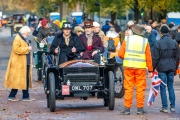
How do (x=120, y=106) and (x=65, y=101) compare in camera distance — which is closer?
(x=120, y=106)

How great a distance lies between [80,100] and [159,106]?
222cm

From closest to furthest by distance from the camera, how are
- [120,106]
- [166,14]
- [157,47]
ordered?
1. [157,47]
2. [120,106]
3. [166,14]

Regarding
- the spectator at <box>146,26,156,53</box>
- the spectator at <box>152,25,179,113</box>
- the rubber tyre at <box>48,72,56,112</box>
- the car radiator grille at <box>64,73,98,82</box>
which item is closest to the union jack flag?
the spectator at <box>152,25,179,113</box>

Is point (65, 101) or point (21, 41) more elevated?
point (21, 41)

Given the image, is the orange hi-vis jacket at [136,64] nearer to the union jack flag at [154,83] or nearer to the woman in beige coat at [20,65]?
the union jack flag at [154,83]

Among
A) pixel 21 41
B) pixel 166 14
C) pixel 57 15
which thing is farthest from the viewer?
pixel 57 15

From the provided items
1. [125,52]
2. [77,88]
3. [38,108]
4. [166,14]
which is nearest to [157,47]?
[125,52]

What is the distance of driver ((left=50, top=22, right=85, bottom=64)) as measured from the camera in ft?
49.4

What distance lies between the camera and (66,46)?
49.8ft

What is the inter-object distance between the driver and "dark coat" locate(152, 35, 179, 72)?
200cm

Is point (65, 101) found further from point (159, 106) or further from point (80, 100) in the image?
point (159, 106)

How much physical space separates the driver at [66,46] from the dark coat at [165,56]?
2.00 m

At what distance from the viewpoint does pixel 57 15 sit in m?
92.9

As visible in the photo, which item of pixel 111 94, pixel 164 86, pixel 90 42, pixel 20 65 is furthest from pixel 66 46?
pixel 164 86
